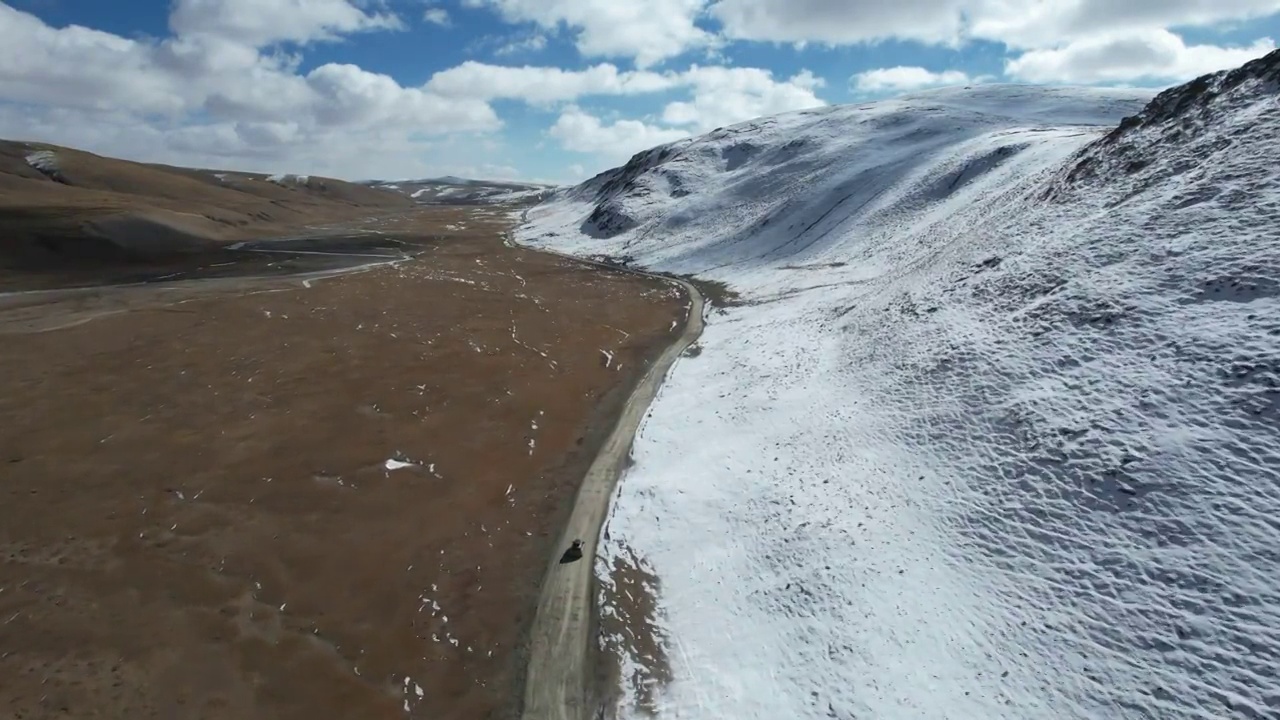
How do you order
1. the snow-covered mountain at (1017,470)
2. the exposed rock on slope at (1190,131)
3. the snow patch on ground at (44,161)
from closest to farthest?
the snow-covered mountain at (1017,470), the exposed rock on slope at (1190,131), the snow patch on ground at (44,161)

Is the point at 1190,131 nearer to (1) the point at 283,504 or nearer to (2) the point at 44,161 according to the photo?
(1) the point at 283,504

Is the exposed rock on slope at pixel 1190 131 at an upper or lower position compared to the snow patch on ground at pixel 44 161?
lower

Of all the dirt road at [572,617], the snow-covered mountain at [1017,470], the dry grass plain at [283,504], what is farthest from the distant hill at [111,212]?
the snow-covered mountain at [1017,470]

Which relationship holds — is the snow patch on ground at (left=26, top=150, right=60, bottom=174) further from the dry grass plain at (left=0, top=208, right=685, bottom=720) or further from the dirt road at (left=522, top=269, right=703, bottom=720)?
the dirt road at (left=522, top=269, right=703, bottom=720)

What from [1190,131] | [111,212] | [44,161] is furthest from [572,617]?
[44,161]

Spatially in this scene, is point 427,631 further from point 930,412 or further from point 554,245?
point 554,245

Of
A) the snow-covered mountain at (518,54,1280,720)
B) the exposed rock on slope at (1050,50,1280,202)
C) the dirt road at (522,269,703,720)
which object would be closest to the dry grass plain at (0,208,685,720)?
the dirt road at (522,269,703,720)

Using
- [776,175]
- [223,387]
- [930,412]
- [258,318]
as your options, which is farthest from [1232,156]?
[776,175]

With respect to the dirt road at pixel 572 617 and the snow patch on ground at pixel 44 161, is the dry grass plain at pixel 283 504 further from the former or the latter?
the snow patch on ground at pixel 44 161
